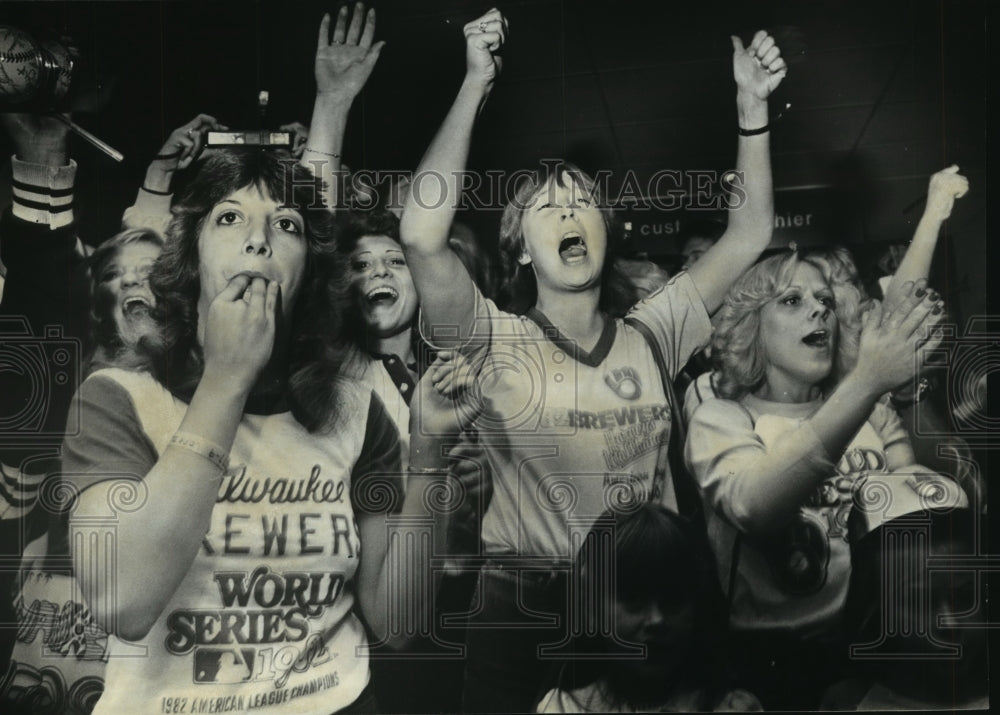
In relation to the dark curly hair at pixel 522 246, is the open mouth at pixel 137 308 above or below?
below

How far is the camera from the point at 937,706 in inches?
132

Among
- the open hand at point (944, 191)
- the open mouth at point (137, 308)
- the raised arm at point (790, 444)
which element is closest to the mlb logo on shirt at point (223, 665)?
the open mouth at point (137, 308)

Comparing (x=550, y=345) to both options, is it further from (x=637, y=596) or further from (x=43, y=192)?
(x=43, y=192)

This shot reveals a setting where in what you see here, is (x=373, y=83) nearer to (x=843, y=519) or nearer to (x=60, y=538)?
(x=60, y=538)

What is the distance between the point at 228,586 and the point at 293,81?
5.80 feet

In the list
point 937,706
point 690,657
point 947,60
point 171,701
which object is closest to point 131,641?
point 171,701

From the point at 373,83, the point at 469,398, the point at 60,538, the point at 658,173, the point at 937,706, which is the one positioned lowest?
the point at 937,706

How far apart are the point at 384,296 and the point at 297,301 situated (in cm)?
30

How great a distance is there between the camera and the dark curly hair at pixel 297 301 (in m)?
3.28

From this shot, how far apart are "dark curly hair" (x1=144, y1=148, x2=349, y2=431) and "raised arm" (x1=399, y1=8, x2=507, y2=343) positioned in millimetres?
287

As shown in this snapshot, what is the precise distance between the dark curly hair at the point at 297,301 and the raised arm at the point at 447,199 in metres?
0.29

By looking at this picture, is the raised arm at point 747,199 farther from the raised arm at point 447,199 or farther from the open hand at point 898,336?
the raised arm at point 447,199

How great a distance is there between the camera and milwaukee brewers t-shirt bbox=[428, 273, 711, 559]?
3.25 meters

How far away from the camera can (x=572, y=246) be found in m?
3.31
